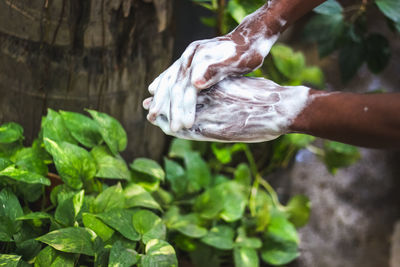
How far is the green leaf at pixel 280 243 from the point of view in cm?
159

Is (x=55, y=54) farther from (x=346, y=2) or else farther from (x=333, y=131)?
(x=346, y=2)

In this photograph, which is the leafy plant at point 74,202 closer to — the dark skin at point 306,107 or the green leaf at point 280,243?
the dark skin at point 306,107

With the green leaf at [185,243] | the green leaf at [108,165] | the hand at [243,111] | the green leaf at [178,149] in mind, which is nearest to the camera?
the hand at [243,111]

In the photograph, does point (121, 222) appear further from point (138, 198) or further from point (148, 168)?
point (148, 168)

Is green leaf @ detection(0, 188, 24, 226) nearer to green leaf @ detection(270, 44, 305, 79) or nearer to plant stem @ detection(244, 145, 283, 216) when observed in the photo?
plant stem @ detection(244, 145, 283, 216)

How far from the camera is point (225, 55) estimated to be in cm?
97

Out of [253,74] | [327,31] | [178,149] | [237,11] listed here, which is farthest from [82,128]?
[327,31]

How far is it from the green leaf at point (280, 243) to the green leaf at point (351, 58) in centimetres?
70

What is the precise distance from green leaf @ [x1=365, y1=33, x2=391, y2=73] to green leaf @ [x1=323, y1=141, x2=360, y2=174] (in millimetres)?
355

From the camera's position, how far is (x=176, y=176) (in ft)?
5.25

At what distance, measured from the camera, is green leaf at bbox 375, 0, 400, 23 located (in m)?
1.45

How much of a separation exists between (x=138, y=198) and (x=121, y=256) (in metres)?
0.23

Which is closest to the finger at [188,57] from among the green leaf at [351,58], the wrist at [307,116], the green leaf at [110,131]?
the wrist at [307,116]

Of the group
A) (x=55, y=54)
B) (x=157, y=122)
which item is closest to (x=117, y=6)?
Answer: (x=55, y=54)
